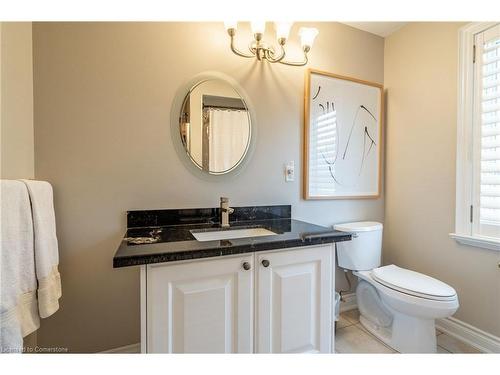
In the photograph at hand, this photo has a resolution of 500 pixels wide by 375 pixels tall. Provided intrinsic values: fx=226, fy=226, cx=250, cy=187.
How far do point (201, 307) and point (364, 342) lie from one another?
1.22 meters

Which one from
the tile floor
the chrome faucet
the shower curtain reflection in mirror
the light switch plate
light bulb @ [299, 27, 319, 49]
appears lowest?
the tile floor

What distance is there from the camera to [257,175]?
4.99ft

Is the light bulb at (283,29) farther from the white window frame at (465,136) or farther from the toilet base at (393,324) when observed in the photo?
the toilet base at (393,324)

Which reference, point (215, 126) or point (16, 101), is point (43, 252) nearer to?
point (16, 101)

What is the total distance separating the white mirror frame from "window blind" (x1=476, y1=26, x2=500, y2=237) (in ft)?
4.54

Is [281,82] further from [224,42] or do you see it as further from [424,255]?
[424,255]

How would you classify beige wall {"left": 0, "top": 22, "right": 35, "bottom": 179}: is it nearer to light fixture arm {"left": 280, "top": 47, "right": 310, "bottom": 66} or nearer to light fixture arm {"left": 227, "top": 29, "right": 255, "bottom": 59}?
light fixture arm {"left": 227, "top": 29, "right": 255, "bottom": 59}

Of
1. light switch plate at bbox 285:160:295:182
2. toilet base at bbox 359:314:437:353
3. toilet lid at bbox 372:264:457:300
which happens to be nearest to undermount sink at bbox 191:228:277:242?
light switch plate at bbox 285:160:295:182

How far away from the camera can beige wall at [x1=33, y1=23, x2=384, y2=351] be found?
1.13m

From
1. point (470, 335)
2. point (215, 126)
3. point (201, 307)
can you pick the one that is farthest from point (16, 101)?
point (470, 335)

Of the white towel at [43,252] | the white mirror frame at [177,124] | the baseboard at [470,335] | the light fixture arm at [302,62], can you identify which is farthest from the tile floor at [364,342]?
the light fixture arm at [302,62]

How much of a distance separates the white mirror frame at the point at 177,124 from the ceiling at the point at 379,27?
1.11 metres
